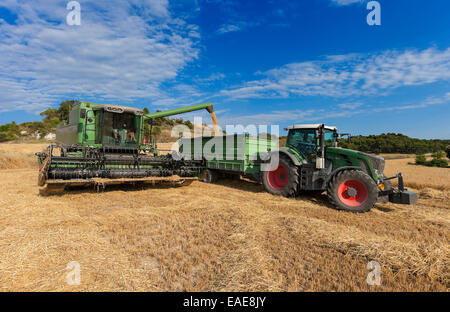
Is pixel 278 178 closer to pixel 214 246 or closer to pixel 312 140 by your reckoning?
pixel 312 140

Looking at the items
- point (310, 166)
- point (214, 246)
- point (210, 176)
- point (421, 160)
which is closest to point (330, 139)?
point (310, 166)

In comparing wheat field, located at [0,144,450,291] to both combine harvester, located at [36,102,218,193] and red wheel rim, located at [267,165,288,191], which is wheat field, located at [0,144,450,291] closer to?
combine harvester, located at [36,102,218,193]

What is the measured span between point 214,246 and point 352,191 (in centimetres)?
390

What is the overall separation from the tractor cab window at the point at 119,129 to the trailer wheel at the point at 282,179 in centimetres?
496

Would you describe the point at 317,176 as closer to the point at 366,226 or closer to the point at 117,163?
the point at 366,226

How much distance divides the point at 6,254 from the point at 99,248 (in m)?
1.01

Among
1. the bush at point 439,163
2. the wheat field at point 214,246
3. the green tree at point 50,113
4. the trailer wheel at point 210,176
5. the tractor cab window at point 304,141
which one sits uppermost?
the green tree at point 50,113

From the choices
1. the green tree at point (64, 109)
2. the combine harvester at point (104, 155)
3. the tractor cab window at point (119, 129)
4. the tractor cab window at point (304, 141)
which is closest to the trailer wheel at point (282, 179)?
the tractor cab window at point (304, 141)

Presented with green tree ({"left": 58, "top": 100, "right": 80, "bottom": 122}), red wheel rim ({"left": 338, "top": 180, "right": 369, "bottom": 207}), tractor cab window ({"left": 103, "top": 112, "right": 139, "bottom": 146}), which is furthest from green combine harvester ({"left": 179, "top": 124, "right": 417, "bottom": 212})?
green tree ({"left": 58, "top": 100, "right": 80, "bottom": 122})

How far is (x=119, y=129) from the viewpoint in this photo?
8578 mm

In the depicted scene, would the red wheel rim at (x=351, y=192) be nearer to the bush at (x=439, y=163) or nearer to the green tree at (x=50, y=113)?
the bush at (x=439, y=163)

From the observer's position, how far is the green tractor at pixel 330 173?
5.57 metres
